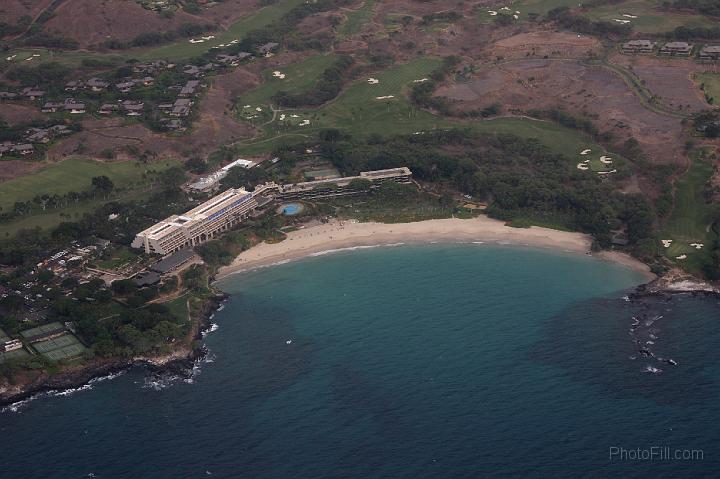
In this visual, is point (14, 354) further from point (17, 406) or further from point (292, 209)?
point (292, 209)

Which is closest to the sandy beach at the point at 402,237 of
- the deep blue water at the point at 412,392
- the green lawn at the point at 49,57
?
the deep blue water at the point at 412,392

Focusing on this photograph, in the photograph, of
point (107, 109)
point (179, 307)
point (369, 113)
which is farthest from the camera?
point (369, 113)

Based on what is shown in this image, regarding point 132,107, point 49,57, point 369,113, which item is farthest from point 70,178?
point 369,113

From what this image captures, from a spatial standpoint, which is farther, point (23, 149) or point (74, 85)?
point (74, 85)

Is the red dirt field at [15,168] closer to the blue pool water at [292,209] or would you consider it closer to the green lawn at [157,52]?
the blue pool water at [292,209]

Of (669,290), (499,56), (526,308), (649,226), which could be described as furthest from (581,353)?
(499,56)

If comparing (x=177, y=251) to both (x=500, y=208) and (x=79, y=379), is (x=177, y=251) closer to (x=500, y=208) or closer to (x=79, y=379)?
(x=79, y=379)
